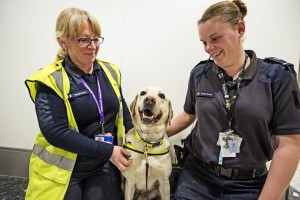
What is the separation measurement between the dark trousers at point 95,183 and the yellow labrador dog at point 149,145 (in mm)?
96

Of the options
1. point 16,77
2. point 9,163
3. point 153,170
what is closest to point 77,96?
point 153,170

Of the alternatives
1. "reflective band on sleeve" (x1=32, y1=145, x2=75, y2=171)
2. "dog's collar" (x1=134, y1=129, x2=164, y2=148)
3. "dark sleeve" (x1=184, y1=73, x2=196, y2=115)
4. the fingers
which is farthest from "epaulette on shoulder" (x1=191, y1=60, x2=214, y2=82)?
"reflective band on sleeve" (x1=32, y1=145, x2=75, y2=171)

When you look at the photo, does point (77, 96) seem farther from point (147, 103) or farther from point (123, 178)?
point (123, 178)

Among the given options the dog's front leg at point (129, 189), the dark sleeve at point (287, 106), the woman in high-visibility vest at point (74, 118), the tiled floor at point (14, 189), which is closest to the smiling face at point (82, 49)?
the woman in high-visibility vest at point (74, 118)

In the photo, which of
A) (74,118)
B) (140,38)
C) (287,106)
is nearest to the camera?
(287,106)

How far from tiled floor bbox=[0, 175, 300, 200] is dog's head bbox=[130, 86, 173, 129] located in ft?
3.79

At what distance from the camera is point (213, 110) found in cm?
133

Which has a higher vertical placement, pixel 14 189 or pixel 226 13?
pixel 226 13

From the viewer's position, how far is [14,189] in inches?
80.1

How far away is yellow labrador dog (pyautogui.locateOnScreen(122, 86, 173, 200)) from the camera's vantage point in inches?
60.6

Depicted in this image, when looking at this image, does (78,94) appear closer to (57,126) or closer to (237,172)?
(57,126)

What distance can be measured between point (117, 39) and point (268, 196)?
4.80 ft

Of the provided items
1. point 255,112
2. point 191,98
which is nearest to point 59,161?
point 191,98

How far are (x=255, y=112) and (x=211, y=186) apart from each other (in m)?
0.47
